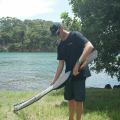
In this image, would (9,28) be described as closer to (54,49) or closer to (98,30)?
(54,49)

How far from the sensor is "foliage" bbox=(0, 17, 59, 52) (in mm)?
92562

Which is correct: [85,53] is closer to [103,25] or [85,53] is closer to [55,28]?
[55,28]

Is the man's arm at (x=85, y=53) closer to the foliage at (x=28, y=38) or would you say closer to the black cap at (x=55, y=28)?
the black cap at (x=55, y=28)

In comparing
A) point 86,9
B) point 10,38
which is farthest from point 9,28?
point 86,9

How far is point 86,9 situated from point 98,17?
77 cm

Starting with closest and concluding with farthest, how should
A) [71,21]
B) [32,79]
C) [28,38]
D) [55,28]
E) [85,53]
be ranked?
[85,53]
[55,28]
[71,21]
[32,79]
[28,38]

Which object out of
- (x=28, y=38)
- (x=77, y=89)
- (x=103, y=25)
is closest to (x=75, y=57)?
(x=77, y=89)

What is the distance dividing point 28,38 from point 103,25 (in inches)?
3704

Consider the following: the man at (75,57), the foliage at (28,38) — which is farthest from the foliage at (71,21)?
the foliage at (28,38)

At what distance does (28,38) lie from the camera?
9631 centimetres

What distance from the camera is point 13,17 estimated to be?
114 meters

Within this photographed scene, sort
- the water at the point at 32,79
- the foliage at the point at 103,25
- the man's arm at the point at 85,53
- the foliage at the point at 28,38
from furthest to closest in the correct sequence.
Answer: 1. the foliage at the point at 28,38
2. the water at the point at 32,79
3. the foliage at the point at 103,25
4. the man's arm at the point at 85,53

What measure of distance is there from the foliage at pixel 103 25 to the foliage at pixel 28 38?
269 feet

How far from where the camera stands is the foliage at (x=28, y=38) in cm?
9256
